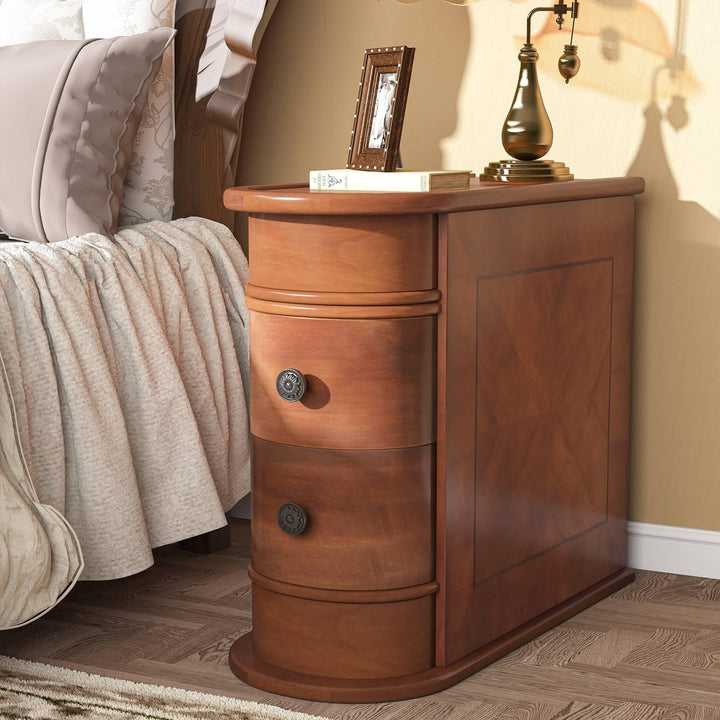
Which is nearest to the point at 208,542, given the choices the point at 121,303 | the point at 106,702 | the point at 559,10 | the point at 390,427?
the point at 121,303

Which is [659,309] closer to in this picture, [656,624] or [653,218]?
[653,218]

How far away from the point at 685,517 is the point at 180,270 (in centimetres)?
102

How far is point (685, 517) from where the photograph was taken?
207 centimetres

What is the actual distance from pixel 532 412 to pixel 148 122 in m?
0.93

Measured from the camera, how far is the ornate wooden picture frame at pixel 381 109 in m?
1.59

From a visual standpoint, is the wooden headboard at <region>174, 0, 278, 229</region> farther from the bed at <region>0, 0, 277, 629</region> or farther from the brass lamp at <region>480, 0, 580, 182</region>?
the brass lamp at <region>480, 0, 580, 182</region>

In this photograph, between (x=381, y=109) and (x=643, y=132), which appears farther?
(x=643, y=132)

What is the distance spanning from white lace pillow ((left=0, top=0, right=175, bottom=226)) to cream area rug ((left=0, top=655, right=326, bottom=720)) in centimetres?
92

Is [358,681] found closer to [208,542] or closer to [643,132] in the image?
[208,542]

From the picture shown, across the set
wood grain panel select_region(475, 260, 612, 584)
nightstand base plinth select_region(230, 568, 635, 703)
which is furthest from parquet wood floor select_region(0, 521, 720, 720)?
wood grain panel select_region(475, 260, 612, 584)

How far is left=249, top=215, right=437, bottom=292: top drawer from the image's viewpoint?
1.46 meters

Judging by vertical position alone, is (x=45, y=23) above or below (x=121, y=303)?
above

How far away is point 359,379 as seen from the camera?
1484 millimetres

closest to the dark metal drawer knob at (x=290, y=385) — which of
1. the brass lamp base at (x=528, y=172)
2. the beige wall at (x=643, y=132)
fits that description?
the brass lamp base at (x=528, y=172)
